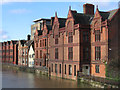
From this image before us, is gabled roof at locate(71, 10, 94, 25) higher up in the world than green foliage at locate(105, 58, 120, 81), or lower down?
higher up

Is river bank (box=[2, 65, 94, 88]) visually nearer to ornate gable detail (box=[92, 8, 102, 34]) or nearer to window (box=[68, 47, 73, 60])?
window (box=[68, 47, 73, 60])

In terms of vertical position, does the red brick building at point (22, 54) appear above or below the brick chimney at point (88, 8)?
below

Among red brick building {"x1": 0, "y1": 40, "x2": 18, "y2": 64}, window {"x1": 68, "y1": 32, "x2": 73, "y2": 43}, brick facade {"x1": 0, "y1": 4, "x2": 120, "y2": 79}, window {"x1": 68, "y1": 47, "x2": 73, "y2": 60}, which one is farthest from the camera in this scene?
red brick building {"x1": 0, "y1": 40, "x2": 18, "y2": 64}

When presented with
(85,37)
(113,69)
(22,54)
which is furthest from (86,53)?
(22,54)

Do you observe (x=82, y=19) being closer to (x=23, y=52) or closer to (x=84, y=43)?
(x=84, y=43)

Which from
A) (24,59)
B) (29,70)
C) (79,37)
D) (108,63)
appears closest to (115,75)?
(108,63)

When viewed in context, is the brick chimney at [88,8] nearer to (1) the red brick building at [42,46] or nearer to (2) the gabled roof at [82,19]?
(2) the gabled roof at [82,19]

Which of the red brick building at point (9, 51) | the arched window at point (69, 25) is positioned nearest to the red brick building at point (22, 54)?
the red brick building at point (9, 51)

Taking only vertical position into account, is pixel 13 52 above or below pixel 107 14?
below

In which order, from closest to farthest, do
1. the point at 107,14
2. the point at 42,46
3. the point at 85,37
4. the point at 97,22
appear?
the point at 97,22 → the point at 107,14 → the point at 85,37 → the point at 42,46

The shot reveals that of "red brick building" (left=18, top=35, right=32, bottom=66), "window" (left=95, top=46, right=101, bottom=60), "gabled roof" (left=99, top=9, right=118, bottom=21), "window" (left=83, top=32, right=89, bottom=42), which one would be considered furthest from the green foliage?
"red brick building" (left=18, top=35, right=32, bottom=66)

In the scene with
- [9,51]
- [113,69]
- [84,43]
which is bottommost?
[113,69]

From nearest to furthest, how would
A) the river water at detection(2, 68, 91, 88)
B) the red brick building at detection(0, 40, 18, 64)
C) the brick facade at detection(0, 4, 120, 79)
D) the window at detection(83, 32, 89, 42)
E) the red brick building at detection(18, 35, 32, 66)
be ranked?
the river water at detection(2, 68, 91, 88) → the brick facade at detection(0, 4, 120, 79) → the window at detection(83, 32, 89, 42) → the red brick building at detection(18, 35, 32, 66) → the red brick building at detection(0, 40, 18, 64)

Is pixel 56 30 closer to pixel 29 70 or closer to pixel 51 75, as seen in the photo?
pixel 51 75
